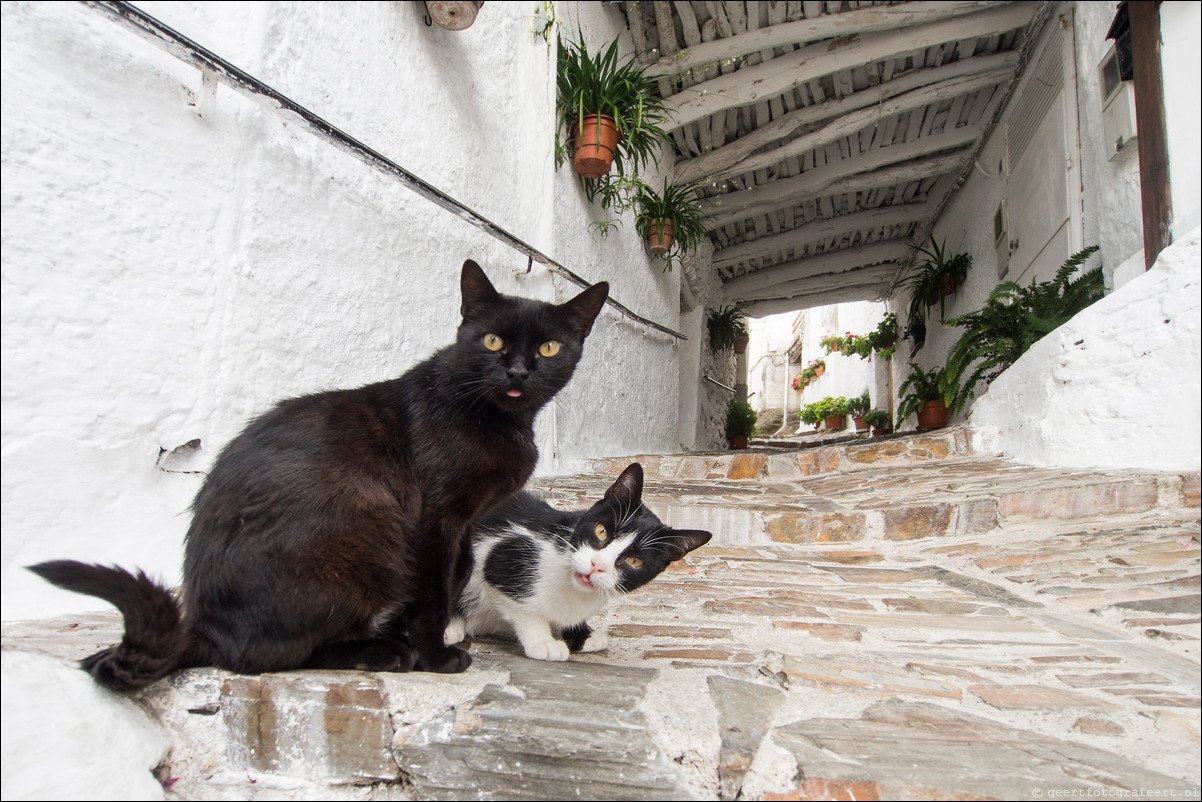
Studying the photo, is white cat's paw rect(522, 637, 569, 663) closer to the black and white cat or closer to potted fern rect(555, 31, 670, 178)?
the black and white cat

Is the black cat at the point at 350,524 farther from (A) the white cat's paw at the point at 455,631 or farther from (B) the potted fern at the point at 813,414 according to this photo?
(B) the potted fern at the point at 813,414

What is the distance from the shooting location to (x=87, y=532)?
1128mm

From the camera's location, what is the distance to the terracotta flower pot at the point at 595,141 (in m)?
4.29

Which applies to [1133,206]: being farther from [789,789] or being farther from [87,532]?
[87,532]

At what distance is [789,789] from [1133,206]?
379 cm

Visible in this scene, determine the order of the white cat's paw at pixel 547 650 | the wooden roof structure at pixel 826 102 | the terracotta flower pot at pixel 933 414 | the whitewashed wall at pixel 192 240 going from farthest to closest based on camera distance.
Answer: the terracotta flower pot at pixel 933 414, the wooden roof structure at pixel 826 102, the white cat's paw at pixel 547 650, the whitewashed wall at pixel 192 240

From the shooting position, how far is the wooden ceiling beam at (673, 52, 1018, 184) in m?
6.03

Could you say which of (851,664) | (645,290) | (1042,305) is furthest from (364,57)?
(645,290)

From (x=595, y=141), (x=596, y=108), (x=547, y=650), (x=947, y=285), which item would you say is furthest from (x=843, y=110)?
(x=547, y=650)

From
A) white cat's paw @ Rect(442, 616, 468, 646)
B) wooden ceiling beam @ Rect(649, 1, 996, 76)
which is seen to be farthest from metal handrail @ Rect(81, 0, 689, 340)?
wooden ceiling beam @ Rect(649, 1, 996, 76)

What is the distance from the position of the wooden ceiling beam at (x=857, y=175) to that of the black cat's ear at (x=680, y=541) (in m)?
6.76

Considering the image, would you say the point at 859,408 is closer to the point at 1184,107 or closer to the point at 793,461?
the point at 793,461

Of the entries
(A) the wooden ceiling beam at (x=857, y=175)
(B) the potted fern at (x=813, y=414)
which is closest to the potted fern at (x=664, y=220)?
(A) the wooden ceiling beam at (x=857, y=175)

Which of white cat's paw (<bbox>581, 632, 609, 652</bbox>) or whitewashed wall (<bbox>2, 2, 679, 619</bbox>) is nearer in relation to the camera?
whitewashed wall (<bbox>2, 2, 679, 619</bbox>)
